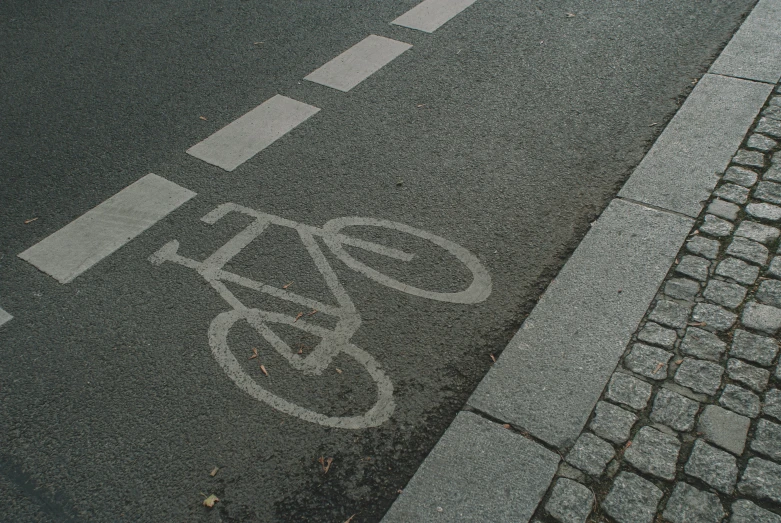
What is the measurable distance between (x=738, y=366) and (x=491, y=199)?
5.89ft

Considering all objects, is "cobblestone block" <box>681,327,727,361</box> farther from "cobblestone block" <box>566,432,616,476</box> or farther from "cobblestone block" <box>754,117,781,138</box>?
"cobblestone block" <box>754,117,781,138</box>

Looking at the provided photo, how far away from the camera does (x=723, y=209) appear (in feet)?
13.8

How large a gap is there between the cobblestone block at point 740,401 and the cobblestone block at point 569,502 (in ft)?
2.82

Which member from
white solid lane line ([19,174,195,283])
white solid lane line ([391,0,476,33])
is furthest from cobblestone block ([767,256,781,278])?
white solid lane line ([391,0,476,33])

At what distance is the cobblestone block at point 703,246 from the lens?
3.92 m

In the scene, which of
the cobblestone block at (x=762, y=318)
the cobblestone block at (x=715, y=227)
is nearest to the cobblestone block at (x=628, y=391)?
the cobblestone block at (x=762, y=318)

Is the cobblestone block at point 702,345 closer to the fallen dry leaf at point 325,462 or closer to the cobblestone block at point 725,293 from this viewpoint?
the cobblestone block at point 725,293

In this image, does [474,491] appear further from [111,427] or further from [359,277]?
[111,427]

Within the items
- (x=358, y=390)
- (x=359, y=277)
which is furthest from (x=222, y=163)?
(x=358, y=390)

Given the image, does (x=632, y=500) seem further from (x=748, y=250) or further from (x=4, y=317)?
(x=4, y=317)

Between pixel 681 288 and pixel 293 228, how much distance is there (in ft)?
7.66

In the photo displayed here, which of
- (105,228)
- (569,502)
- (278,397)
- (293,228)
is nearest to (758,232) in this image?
(569,502)

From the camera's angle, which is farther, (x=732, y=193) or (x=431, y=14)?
(x=431, y=14)

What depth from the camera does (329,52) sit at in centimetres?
618
